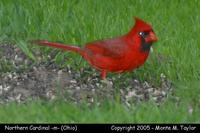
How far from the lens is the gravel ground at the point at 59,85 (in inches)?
313

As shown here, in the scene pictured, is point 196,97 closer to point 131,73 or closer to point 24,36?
point 131,73

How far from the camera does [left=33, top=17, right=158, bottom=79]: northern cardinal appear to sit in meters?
7.81

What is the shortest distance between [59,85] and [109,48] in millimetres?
564

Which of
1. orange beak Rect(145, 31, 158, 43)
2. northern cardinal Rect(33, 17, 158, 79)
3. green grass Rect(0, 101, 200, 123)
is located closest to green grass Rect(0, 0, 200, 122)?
green grass Rect(0, 101, 200, 123)

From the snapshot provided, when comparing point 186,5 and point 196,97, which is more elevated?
point 186,5

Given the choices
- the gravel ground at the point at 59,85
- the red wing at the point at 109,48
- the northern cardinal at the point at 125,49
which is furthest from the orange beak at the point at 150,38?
the gravel ground at the point at 59,85

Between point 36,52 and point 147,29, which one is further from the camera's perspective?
point 36,52

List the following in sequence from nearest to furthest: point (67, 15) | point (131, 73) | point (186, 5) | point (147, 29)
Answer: point (147, 29), point (131, 73), point (67, 15), point (186, 5)

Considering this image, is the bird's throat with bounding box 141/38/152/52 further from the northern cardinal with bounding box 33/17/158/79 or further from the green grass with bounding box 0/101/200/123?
the green grass with bounding box 0/101/200/123

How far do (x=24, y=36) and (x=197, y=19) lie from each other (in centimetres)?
177

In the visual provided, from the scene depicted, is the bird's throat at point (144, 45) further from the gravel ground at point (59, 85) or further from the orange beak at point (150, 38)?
the gravel ground at point (59, 85)

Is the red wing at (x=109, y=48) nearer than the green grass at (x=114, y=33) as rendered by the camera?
No

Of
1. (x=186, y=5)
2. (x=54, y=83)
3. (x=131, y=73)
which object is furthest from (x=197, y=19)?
(x=54, y=83)

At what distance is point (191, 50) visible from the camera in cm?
851
